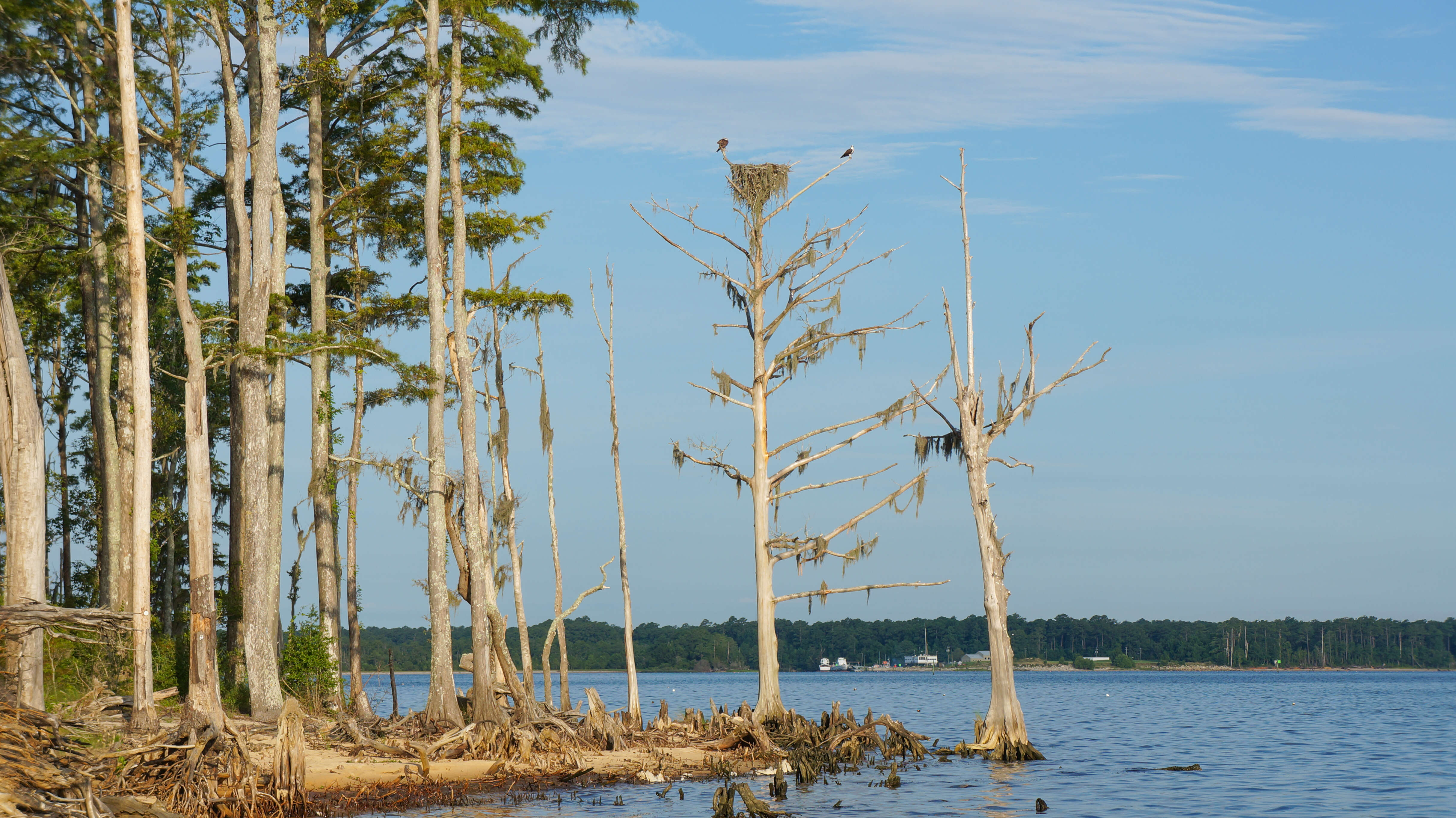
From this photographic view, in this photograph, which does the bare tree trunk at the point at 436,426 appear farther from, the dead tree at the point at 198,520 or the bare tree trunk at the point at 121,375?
the bare tree trunk at the point at 121,375

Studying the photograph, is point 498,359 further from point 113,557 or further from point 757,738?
point 757,738

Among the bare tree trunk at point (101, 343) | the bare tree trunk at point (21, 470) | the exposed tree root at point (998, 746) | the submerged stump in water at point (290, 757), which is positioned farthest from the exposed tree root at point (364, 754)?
the bare tree trunk at point (101, 343)

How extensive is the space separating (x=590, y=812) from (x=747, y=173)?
12.8 m

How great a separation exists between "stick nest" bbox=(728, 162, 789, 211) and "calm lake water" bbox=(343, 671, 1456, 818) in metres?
11.2

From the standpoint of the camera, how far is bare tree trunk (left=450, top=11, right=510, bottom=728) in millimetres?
20375

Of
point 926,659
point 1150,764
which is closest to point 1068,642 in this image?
point 926,659

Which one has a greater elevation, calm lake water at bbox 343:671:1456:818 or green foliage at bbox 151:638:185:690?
green foliage at bbox 151:638:185:690

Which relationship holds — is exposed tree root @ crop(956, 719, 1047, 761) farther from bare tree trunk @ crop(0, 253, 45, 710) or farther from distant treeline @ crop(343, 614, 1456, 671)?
distant treeline @ crop(343, 614, 1456, 671)

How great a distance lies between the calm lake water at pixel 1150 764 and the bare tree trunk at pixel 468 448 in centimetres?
280

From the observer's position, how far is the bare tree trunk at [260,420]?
20.4 meters

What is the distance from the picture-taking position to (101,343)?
79.8 ft

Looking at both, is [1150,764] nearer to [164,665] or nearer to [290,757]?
[290,757]

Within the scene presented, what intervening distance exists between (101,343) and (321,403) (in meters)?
4.68

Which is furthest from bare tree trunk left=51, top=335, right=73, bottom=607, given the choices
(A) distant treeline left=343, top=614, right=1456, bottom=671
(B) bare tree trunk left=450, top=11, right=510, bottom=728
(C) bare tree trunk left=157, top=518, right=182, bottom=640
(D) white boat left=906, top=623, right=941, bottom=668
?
(D) white boat left=906, top=623, right=941, bottom=668
